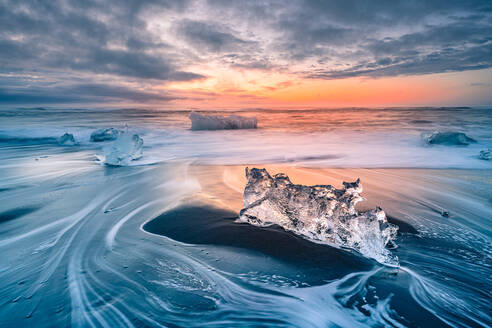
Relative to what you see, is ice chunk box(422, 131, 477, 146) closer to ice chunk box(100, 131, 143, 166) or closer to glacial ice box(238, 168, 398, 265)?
glacial ice box(238, 168, 398, 265)

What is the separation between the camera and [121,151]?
5.20 metres

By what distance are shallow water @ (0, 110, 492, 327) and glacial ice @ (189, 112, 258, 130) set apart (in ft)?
34.1

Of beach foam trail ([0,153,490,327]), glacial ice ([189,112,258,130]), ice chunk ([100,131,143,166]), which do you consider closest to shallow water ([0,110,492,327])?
beach foam trail ([0,153,490,327])

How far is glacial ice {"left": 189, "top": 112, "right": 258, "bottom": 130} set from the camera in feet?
43.8

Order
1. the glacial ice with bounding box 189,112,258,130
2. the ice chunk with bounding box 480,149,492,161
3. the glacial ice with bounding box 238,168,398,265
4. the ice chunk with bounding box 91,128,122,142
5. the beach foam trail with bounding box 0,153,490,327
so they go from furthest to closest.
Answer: the glacial ice with bounding box 189,112,258,130, the ice chunk with bounding box 91,128,122,142, the ice chunk with bounding box 480,149,492,161, the glacial ice with bounding box 238,168,398,265, the beach foam trail with bounding box 0,153,490,327

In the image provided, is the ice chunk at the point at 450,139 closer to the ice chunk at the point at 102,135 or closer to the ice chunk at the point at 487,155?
the ice chunk at the point at 487,155

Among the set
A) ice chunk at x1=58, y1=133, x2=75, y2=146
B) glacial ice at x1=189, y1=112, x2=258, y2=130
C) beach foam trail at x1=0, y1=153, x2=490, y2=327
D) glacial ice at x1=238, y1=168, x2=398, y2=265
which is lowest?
beach foam trail at x1=0, y1=153, x2=490, y2=327

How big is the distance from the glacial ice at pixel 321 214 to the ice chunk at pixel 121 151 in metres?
3.74

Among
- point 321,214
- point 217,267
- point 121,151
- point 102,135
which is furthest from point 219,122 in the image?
point 217,267

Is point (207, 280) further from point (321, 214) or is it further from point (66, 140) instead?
point (66, 140)

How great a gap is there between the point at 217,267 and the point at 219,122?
12529 mm

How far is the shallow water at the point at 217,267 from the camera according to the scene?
1.32 metres

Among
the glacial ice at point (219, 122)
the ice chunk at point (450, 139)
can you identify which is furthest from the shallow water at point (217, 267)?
the glacial ice at point (219, 122)

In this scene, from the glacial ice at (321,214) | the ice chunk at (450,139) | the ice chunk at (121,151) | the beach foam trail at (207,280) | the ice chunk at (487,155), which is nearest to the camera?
the beach foam trail at (207,280)
